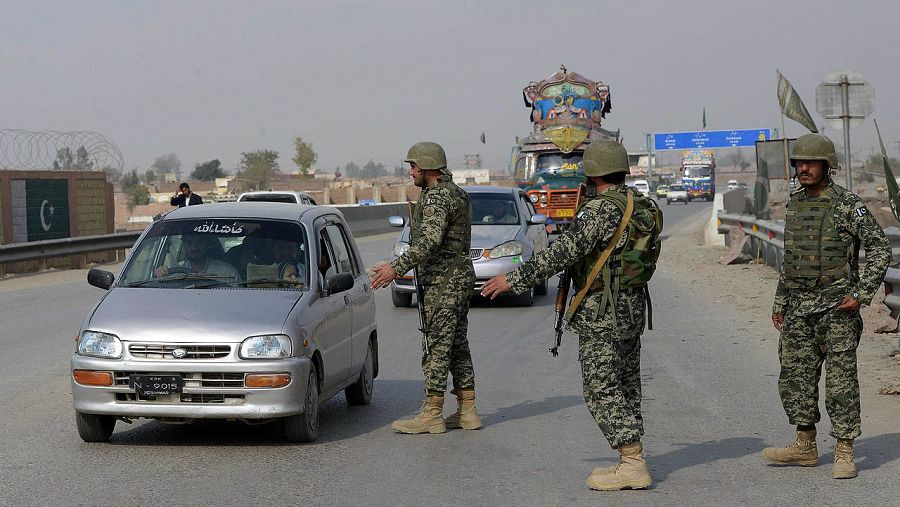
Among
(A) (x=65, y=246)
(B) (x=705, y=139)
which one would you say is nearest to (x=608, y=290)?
(A) (x=65, y=246)

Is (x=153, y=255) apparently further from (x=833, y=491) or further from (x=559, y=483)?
(x=833, y=491)

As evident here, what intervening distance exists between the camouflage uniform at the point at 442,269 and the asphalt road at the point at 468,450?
1.77 ft

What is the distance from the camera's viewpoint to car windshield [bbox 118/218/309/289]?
8.38 m

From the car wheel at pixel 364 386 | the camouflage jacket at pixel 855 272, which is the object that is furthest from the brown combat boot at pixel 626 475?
the car wheel at pixel 364 386

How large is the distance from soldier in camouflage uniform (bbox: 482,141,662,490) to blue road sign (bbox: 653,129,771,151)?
8537 cm

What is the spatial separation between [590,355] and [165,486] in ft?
7.81

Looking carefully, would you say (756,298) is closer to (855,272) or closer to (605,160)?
(855,272)

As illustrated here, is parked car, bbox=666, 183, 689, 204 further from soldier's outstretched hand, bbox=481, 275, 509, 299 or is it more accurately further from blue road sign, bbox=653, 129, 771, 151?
soldier's outstretched hand, bbox=481, 275, 509, 299

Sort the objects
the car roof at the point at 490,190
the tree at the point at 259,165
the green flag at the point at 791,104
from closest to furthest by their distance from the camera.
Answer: the green flag at the point at 791,104
the car roof at the point at 490,190
the tree at the point at 259,165

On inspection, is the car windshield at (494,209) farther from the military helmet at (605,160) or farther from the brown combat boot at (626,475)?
the brown combat boot at (626,475)

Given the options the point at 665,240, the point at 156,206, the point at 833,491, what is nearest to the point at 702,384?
the point at 833,491

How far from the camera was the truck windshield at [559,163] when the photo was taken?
34.5m

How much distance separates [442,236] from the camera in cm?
826

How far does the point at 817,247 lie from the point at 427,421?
2829 millimetres
